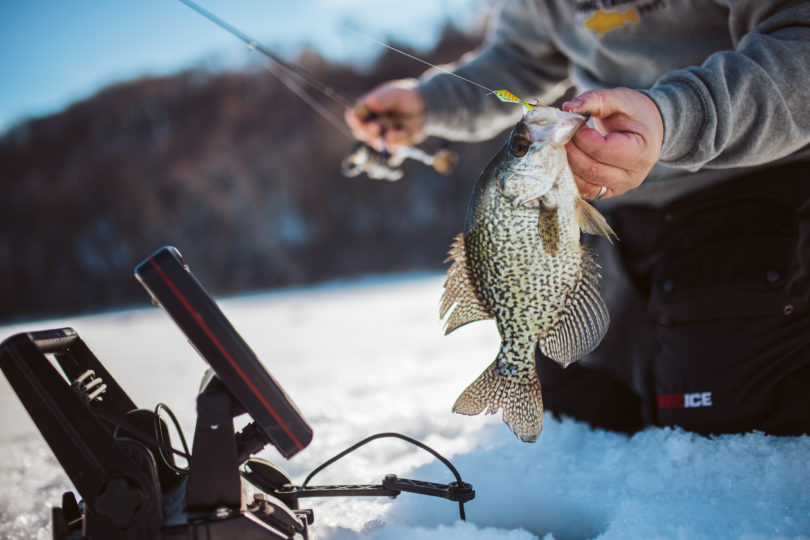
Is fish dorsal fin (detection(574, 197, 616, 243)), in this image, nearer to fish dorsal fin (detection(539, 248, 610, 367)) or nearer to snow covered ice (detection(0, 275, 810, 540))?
fish dorsal fin (detection(539, 248, 610, 367))

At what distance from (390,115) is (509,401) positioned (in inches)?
58.1

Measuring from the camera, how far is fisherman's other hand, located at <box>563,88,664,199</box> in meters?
1.06

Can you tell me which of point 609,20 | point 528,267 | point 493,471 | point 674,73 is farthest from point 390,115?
point 493,471

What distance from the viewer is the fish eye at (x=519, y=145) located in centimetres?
108

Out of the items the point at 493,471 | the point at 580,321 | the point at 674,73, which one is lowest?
the point at 493,471

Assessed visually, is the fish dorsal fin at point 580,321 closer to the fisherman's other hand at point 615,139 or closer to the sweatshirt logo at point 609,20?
the fisherman's other hand at point 615,139

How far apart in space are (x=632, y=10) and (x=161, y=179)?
11.7m

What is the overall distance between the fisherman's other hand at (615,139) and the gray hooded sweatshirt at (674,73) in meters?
0.07

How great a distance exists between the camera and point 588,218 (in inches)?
44.8

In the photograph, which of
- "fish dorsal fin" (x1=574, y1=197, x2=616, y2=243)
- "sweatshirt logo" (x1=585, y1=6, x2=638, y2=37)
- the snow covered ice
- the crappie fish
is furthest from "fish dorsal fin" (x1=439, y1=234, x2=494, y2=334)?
"sweatshirt logo" (x1=585, y1=6, x2=638, y2=37)

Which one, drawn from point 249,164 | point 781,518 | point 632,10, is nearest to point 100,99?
point 249,164

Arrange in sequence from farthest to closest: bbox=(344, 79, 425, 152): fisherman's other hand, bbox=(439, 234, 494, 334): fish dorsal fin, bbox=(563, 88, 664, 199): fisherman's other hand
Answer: bbox=(344, 79, 425, 152): fisherman's other hand < bbox=(439, 234, 494, 334): fish dorsal fin < bbox=(563, 88, 664, 199): fisherman's other hand

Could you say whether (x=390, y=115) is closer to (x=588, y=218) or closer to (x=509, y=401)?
(x=588, y=218)

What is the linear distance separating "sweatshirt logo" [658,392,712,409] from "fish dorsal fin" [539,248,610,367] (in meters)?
0.57
